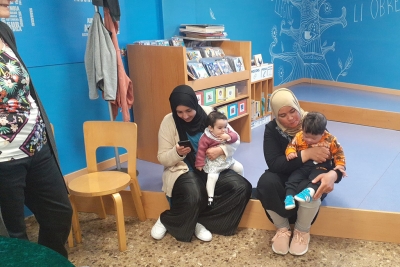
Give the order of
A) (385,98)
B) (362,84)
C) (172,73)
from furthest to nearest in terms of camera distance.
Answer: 1. (362,84)
2. (385,98)
3. (172,73)

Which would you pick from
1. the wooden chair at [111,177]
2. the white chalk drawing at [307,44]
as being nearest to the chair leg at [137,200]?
the wooden chair at [111,177]

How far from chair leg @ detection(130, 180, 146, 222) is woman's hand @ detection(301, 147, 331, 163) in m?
1.07

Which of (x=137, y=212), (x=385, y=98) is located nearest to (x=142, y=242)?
(x=137, y=212)

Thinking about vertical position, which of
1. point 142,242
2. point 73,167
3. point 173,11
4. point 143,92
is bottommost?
point 142,242

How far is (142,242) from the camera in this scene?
222 centimetres

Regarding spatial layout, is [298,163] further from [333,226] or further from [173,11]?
[173,11]

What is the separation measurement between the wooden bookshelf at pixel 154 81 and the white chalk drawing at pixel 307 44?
7.41 ft

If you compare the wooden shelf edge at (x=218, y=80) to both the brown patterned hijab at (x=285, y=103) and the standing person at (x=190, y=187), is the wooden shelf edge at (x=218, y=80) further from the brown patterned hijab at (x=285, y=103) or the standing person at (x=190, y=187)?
the brown patterned hijab at (x=285, y=103)

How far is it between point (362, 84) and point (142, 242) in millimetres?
4654

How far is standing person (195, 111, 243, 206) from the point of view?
2154mm

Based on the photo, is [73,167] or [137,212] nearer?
[137,212]

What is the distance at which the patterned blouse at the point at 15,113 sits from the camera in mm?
1425

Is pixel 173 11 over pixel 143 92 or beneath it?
over

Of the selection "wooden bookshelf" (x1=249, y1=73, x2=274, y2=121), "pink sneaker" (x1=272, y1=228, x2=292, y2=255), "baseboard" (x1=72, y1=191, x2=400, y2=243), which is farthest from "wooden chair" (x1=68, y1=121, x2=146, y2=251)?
"wooden bookshelf" (x1=249, y1=73, x2=274, y2=121)
